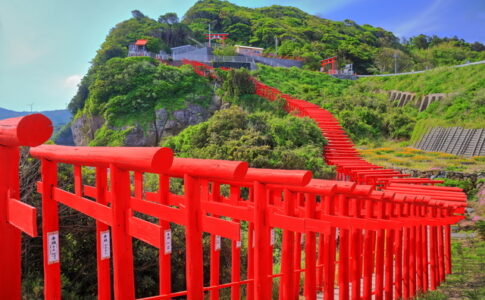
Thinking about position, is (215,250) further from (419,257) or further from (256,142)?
(256,142)

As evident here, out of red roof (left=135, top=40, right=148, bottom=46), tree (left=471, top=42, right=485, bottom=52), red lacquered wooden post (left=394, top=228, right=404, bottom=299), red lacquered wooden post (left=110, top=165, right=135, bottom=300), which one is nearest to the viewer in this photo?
red lacquered wooden post (left=110, top=165, right=135, bottom=300)

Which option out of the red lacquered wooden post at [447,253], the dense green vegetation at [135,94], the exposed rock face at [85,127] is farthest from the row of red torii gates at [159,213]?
the exposed rock face at [85,127]

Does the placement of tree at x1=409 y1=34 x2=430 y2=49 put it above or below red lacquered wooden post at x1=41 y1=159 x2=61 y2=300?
above

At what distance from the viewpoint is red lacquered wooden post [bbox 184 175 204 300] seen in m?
2.02

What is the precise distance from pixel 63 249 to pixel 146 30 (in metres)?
34.6

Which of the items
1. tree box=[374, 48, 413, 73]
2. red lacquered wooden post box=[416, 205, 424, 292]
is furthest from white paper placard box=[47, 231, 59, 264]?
tree box=[374, 48, 413, 73]

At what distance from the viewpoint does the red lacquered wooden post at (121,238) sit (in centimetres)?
209

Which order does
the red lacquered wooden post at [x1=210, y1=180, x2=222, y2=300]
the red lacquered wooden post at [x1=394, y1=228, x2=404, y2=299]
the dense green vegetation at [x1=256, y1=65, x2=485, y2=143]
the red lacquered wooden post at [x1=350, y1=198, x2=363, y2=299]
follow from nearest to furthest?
the red lacquered wooden post at [x1=210, y1=180, x2=222, y2=300] < the red lacquered wooden post at [x1=350, y1=198, x2=363, y2=299] < the red lacquered wooden post at [x1=394, y1=228, x2=404, y2=299] < the dense green vegetation at [x1=256, y1=65, x2=485, y2=143]

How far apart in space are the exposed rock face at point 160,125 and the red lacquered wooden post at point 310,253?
16.3m

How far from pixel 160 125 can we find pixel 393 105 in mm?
13511

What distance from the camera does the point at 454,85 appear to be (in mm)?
22016

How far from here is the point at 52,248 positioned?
9.10ft

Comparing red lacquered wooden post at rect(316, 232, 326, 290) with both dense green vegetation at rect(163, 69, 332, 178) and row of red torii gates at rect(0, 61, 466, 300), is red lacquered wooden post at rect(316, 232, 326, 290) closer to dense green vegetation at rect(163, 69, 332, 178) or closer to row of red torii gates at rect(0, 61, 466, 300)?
row of red torii gates at rect(0, 61, 466, 300)

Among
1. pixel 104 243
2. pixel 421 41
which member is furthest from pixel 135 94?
pixel 421 41
